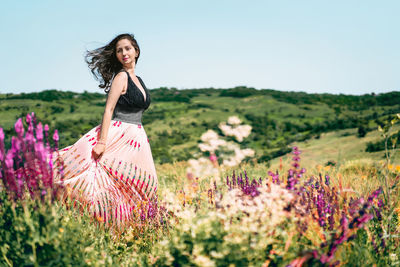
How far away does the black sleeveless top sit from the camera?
12.2ft

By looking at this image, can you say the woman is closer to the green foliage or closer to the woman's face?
the woman's face

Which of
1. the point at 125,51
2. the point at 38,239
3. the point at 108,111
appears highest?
the point at 125,51

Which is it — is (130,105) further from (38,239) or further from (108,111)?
(38,239)

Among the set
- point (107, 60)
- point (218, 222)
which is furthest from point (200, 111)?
point (218, 222)

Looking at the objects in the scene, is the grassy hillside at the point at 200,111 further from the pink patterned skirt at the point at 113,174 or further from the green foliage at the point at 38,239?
the green foliage at the point at 38,239

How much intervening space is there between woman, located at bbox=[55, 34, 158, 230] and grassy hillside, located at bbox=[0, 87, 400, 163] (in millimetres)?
30397

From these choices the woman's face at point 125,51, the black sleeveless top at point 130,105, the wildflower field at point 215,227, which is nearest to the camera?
the wildflower field at point 215,227

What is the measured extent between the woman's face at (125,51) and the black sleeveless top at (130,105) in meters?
0.21

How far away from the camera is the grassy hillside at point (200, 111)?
142ft

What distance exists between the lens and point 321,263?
1833mm

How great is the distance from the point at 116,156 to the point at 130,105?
624 millimetres

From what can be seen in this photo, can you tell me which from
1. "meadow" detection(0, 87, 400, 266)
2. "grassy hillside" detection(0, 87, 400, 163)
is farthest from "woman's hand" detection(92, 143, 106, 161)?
"grassy hillside" detection(0, 87, 400, 163)

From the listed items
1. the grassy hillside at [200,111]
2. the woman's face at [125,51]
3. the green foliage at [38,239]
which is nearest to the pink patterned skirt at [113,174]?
the woman's face at [125,51]

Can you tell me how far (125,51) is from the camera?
3848 mm
